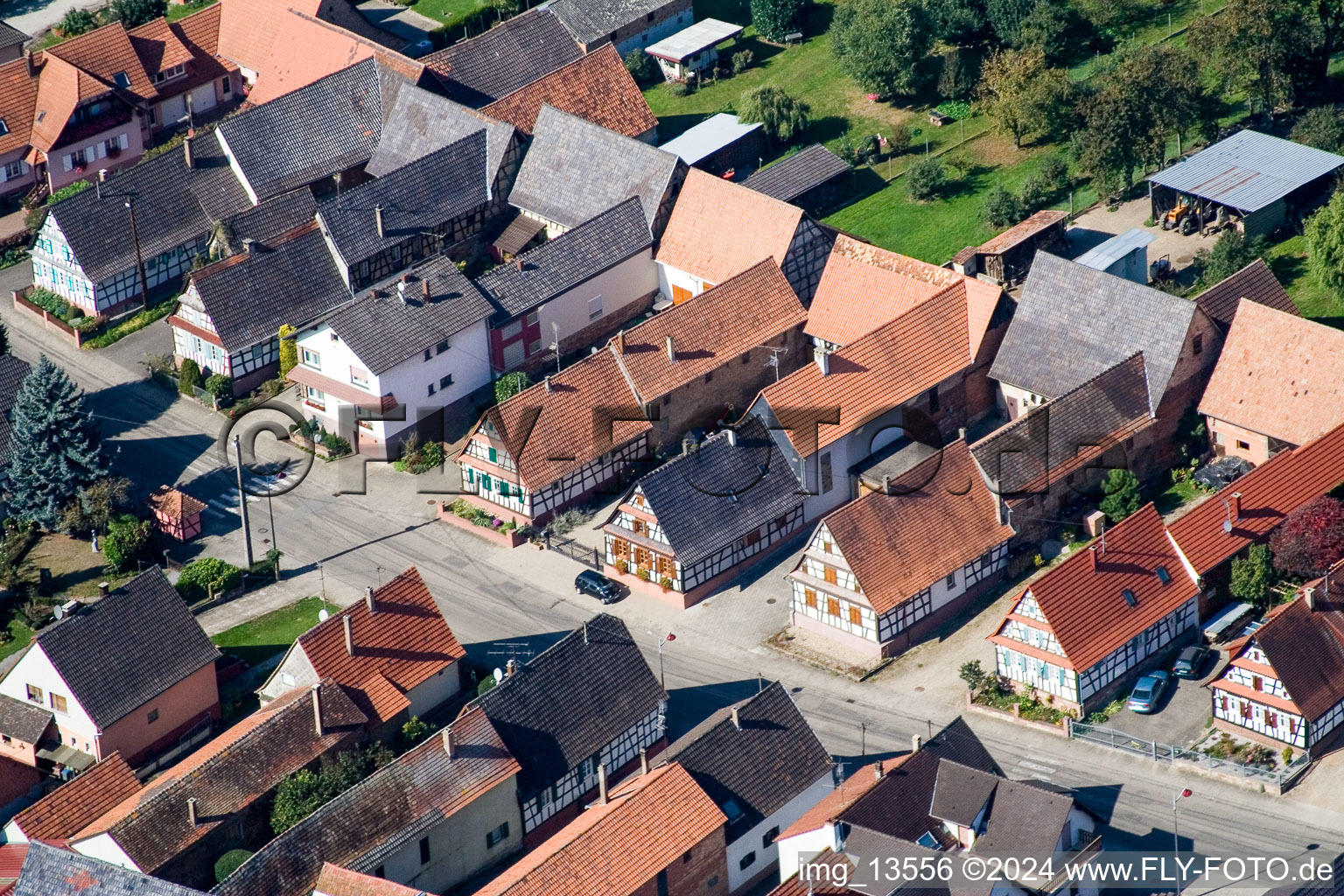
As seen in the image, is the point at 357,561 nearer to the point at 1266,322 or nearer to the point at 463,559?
the point at 463,559

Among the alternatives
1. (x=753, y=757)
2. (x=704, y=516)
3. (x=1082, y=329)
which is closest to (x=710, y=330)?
(x=704, y=516)

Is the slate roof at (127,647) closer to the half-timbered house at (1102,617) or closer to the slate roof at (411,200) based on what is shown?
the slate roof at (411,200)

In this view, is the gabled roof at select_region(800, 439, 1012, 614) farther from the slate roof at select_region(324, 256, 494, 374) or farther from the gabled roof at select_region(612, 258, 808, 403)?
the slate roof at select_region(324, 256, 494, 374)

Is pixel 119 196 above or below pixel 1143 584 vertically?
above

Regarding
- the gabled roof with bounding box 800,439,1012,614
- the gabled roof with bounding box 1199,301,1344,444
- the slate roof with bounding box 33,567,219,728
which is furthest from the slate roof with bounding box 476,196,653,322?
the gabled roof with bounding box 1199,301,1344,444

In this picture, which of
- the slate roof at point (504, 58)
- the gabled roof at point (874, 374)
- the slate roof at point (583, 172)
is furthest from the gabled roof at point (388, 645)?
the slate roof at point (504, 58)

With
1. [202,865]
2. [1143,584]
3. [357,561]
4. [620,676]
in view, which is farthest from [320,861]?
[1143,584]
